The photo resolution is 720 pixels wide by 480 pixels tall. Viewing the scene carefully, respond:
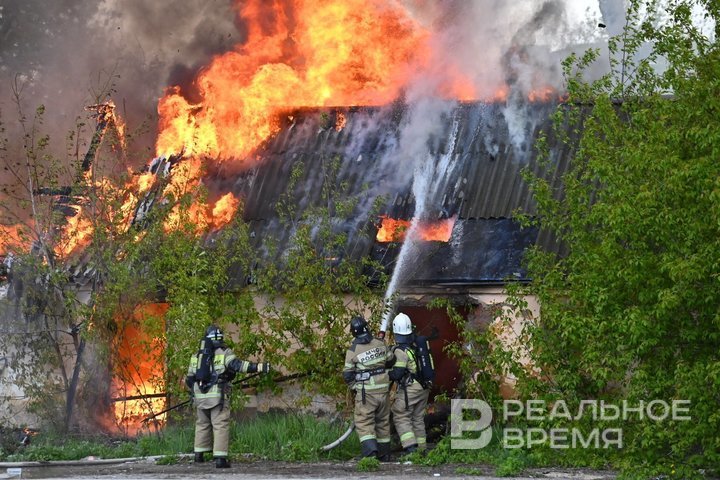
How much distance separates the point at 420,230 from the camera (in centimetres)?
1433

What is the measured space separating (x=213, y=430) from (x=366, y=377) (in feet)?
6.15

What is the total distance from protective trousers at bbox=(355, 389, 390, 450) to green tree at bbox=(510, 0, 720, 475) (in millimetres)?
1675

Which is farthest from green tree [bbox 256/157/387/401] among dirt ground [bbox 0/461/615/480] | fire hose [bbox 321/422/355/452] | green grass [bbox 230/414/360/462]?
dirt ground [bbox 0/461/615/480]

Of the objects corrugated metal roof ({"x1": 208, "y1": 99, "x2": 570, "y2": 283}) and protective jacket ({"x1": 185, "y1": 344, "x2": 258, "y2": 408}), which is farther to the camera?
corrugated metal roof ({"x1": 208, "y1": 99, "x2": 570, "y2": 283})

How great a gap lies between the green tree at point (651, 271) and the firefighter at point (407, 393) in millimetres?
1343

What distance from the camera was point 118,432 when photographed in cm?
1385

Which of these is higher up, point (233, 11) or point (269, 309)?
point (233, 11)

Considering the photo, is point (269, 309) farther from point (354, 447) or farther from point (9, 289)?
point (9, 289)

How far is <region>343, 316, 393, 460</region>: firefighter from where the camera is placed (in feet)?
37.8

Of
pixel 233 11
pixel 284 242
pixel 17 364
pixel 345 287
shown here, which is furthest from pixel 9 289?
pixel 233 11


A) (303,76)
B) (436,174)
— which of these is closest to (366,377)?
(436,174)

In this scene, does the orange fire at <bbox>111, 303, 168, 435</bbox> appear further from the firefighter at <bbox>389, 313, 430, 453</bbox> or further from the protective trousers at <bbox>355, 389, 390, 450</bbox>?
the firefighter at <bbox>389, 313, 430, 453</bbox>

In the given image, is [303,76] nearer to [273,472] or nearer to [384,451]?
[384,451]

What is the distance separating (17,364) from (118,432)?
1.68 m
